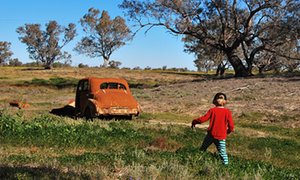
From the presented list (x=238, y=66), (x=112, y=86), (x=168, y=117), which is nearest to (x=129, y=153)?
(x=112, y=86)

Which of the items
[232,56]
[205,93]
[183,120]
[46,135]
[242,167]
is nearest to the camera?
[242,167]

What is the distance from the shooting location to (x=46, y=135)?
37.4 feet

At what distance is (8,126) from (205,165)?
22.4 ft

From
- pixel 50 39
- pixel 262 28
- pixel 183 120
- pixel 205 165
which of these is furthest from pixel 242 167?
pixel 50 39

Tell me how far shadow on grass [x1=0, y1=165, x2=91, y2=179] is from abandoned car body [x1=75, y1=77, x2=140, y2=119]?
1018 cm

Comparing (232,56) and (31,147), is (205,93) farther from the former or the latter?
(31,147)

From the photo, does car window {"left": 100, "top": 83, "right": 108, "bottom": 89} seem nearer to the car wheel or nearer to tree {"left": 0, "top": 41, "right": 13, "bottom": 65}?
the car wheel

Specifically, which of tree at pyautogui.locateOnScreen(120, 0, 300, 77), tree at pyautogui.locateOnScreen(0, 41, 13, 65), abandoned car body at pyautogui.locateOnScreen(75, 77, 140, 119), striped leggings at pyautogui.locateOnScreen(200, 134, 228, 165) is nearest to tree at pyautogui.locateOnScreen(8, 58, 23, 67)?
tree at pyautogui.locateOnScreen(0, 41, 13, 65)

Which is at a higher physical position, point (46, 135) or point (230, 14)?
point (230, 14)

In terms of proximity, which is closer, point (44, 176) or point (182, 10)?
point (44, 176)

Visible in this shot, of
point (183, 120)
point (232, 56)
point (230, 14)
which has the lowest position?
point (183, 120)

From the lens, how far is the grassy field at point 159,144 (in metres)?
6.79

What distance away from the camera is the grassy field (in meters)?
6.79

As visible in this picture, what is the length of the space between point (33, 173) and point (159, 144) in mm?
5619
